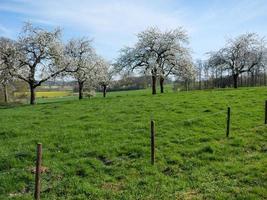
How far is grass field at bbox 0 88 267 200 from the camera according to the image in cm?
1001

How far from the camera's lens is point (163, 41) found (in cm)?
5338

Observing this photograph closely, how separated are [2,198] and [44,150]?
4753 millimetres

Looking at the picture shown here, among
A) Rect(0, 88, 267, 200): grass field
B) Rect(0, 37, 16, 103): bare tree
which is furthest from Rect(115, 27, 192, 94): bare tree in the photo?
Rect(0, 88, 267, 200): grass field

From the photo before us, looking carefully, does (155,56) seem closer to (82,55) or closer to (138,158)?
(82,55)

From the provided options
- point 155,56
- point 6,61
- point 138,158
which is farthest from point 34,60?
point 138,158

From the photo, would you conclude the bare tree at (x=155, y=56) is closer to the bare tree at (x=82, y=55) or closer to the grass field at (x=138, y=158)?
the bare tree at (x=82, y=55)

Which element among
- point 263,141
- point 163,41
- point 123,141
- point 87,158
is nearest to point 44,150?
point 87,158

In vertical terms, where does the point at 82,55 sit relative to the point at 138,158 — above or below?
above

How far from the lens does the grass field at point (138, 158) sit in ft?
32.8

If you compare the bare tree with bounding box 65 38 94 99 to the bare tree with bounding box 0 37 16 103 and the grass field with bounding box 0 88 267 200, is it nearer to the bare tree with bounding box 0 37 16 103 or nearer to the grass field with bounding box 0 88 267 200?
the bare tree with bounding box 0 37 16 103

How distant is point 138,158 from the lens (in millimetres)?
13312

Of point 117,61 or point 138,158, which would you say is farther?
point 117,61

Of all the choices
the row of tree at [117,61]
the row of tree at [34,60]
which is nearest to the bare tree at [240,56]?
the row of tree at [117,61]

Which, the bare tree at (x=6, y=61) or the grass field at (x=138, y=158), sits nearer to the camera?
the grass field at (x=138, y=158)
